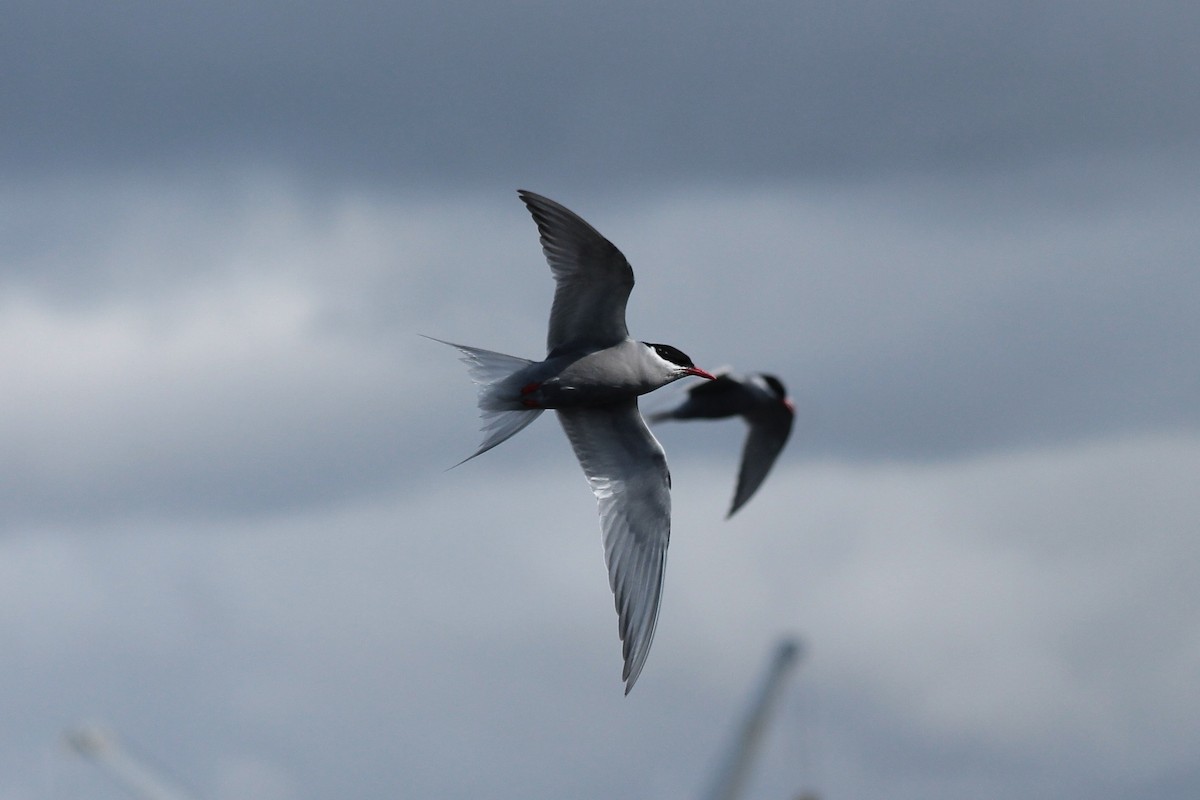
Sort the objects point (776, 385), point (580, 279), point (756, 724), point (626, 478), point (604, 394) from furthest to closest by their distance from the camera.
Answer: point (756, 724) → point (776, 385) → point (626, 478) → point (604, 394) → point (580, 279)

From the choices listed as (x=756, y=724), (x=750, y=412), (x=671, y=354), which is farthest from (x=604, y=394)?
(x=756, y=724)

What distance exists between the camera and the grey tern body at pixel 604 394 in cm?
2784

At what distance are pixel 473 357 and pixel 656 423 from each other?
699 inches

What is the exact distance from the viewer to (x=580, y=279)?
28078 millimetres

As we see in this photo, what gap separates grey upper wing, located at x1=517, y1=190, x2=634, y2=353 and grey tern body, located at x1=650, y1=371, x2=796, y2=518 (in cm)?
1561

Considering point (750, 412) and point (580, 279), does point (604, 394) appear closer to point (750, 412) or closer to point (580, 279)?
point (580, 279)

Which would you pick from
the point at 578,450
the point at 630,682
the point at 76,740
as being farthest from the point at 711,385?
the point at 76,740

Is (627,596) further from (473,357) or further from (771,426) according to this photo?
(771,426)

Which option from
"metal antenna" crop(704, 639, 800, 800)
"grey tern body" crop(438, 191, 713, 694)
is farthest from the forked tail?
"metal antenna" crop(704, 639, 800, 800)

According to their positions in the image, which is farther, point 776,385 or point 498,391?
point 776,385

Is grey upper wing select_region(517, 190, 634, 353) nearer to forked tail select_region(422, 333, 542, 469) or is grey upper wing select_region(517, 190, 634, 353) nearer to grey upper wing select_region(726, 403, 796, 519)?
forked tail select_region(422, 333, 542, 469)

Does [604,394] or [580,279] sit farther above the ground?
[580,279]

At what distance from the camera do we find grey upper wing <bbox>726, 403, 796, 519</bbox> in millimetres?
46844

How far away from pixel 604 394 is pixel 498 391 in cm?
168
